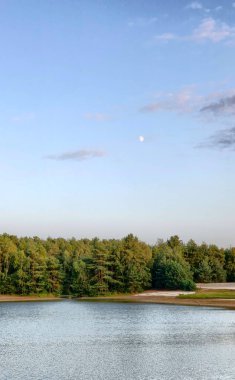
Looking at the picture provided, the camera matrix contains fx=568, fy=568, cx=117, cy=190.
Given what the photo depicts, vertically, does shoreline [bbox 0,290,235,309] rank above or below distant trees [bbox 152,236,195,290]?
below

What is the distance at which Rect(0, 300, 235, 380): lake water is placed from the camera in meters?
45.3

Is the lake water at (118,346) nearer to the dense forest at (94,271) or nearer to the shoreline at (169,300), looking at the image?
the shoreline at (169,300)

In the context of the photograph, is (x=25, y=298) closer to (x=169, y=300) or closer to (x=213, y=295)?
(x=169, y=300)

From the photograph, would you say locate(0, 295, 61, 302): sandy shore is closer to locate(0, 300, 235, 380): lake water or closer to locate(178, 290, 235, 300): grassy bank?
locate(178, 290, 235, 300): grassy bank

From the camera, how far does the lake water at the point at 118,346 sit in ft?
149

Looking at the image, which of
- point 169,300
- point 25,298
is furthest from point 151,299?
point 25,298

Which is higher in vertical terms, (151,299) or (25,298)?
(25,298)

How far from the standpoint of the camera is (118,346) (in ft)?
196

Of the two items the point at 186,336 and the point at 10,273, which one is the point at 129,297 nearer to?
the point at 10,273

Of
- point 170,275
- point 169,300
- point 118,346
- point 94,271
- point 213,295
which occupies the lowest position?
point 118,346

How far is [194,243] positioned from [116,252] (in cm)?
4510

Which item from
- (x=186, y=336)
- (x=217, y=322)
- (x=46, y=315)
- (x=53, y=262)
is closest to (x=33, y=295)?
(x=53, y=262)

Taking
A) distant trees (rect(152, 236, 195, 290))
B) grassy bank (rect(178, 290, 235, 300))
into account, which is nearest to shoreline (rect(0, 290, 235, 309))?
grassy bank (rect(178, 290, 235, 300))

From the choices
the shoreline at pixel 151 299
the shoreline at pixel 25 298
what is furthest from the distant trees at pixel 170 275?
the shoreline at pixel 25 298
